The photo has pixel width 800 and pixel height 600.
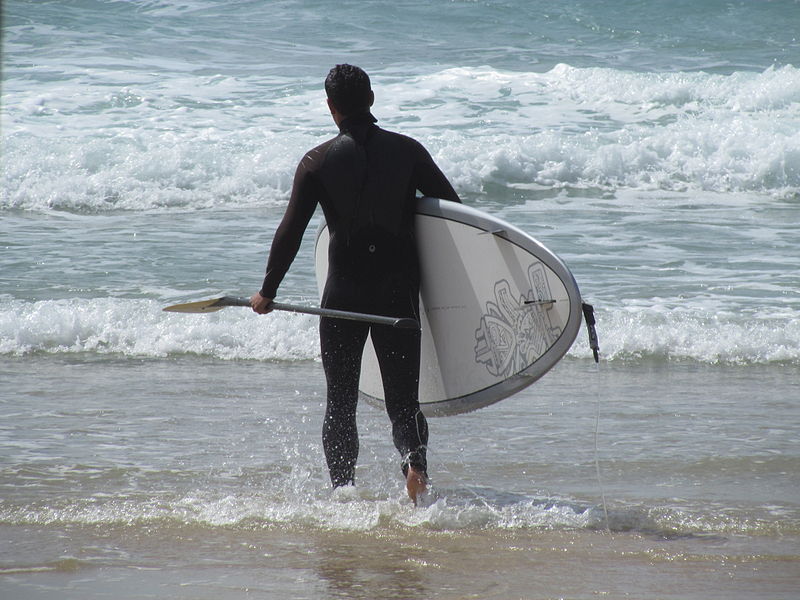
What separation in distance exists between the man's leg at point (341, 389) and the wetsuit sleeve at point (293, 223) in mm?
235

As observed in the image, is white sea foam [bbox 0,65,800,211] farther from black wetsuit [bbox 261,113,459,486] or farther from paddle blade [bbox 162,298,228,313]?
black wetsuit [bbox 261,113,459,486]

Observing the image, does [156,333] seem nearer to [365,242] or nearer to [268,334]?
[268,334]

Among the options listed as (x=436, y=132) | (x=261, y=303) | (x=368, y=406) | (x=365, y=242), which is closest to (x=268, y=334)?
(x=368, y=406)

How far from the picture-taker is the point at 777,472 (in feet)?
12.3

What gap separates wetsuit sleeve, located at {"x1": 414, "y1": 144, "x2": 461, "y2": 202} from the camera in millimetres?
3195

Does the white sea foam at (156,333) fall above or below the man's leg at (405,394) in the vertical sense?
below

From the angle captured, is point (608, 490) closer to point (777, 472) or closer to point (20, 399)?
point (777, 472)

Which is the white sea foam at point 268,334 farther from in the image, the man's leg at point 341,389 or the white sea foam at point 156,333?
the man's leg at point 341,389

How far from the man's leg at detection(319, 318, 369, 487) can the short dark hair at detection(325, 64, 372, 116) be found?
678mm

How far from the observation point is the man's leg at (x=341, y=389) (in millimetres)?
3277

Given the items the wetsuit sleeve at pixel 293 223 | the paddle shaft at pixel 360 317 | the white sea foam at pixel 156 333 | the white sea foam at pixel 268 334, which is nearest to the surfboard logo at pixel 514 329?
the paddle shaft at pixel 360 317

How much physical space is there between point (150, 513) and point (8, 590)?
681 mm

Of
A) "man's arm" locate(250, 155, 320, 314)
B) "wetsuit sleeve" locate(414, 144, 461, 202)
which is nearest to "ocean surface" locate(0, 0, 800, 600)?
"man's arm" locate(250, 155, 320, 314)

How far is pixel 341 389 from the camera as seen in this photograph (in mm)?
3338
